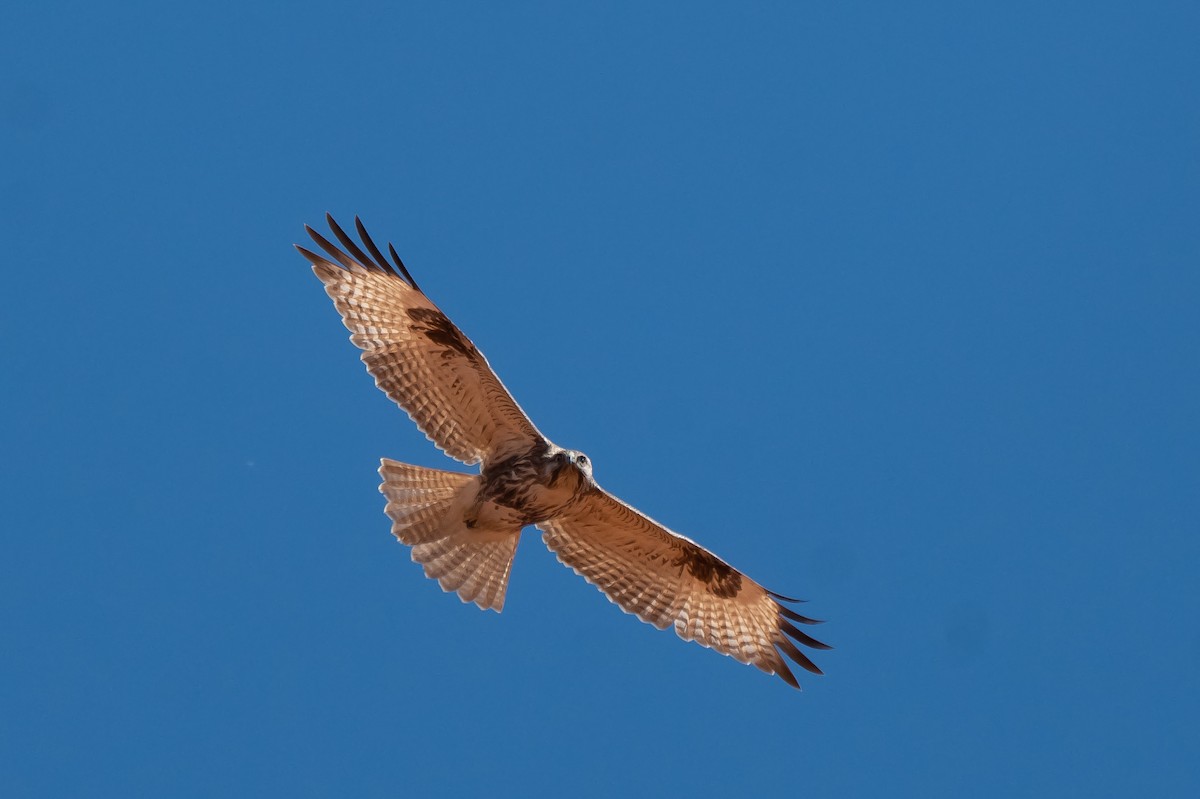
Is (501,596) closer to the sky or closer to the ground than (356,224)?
closer to the ground

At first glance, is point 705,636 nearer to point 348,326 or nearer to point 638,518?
point 638,518

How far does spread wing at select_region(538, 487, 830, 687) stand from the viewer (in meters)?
11.0

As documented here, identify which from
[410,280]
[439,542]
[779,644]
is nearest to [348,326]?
[410,280]

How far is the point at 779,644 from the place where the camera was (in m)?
11.0

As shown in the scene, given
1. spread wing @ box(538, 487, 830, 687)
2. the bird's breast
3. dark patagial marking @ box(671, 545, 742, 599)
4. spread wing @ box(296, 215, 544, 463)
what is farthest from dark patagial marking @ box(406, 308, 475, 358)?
dark patagial marking @ box(671, 545, 742, 599)

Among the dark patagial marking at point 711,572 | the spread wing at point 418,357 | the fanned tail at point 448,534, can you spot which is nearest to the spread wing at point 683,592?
the dark patagial marking at point 711,572

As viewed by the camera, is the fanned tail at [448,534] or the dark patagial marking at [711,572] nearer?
the fanned tail at [448,534]

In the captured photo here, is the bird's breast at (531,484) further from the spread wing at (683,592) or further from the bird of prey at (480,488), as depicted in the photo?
the spread wing at (683,592)

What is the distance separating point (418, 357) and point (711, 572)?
224 cm

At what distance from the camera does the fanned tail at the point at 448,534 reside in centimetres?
1041

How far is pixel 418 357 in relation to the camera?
10.4 metres

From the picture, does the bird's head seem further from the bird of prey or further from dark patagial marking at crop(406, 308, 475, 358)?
dark patagial marking at crop(406, 308, 475, 358)

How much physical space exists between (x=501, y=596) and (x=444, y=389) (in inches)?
51.3

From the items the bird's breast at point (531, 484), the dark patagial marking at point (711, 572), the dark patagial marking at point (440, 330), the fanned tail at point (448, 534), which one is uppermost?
the dark patagial marking at point (711, 572)
